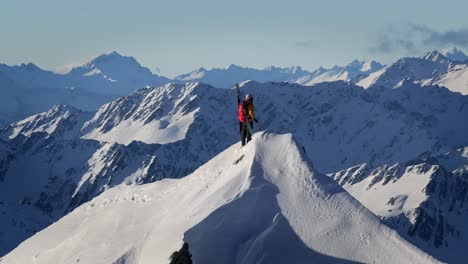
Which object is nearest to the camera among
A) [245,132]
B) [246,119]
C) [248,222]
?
[248,222]

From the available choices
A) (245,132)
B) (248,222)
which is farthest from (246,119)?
(248,222)

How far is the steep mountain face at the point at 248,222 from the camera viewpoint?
33.1 m

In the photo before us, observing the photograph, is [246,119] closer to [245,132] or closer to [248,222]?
[245,132]

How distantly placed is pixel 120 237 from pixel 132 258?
9.99 ft

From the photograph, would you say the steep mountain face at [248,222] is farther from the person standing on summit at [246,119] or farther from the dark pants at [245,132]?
the person standing on summit at [246,119]

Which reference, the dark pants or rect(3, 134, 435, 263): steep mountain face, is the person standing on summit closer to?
the dark pants

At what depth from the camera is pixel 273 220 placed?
113ft

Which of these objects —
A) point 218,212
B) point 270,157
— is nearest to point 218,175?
point 270,157

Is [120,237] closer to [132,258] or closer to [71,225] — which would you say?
[132,258]

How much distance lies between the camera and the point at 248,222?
34.2 metres

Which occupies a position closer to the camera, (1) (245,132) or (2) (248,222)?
(2) (248,222)

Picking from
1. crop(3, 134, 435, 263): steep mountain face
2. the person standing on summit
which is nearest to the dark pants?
the person standing on summit

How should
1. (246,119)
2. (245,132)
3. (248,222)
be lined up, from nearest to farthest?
1. (248,222)
2. (245,132)
3. (246,119)

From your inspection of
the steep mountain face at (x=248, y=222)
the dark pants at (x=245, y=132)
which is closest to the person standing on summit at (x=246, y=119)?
the dark pants at (x=245, y=132)
